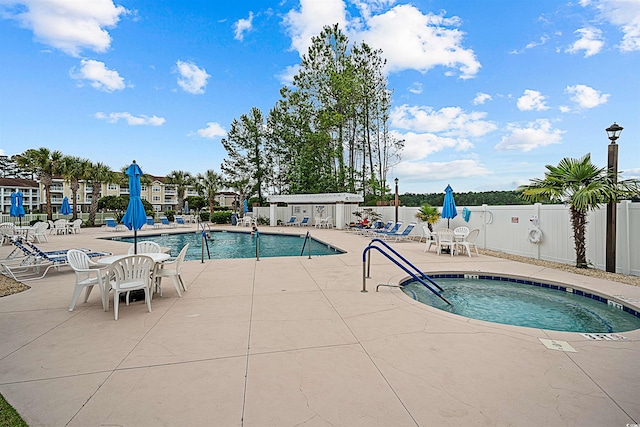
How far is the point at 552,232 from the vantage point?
8859 millimetres

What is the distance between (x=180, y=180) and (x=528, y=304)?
147ft

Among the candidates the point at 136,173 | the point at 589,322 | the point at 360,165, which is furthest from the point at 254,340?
the point at 360,165

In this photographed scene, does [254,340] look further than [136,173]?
No

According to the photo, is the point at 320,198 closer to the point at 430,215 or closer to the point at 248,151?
the point at 430,215

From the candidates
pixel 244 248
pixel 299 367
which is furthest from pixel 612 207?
pixel 244 248

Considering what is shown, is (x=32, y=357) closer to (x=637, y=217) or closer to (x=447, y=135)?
(x=637, y=217)

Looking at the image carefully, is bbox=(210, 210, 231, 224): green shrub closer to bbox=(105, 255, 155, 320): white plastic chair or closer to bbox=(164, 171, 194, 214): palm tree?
bbox=(164, 171, 194, 214): palm tree

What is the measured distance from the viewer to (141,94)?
62.5 feet

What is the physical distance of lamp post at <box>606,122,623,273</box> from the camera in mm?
7043

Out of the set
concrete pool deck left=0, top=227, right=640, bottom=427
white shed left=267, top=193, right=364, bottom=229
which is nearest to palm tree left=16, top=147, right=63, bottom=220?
white shed left=267, top=193, right=364, bottom=229

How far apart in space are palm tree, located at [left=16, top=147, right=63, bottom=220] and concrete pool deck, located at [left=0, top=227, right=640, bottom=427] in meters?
23.9

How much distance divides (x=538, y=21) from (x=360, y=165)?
18.8 meters

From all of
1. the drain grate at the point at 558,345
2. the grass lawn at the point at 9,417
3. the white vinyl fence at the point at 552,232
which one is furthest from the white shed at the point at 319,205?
the grass lawn at the point at 9,417

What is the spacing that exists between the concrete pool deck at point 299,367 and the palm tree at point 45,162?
23.9m
